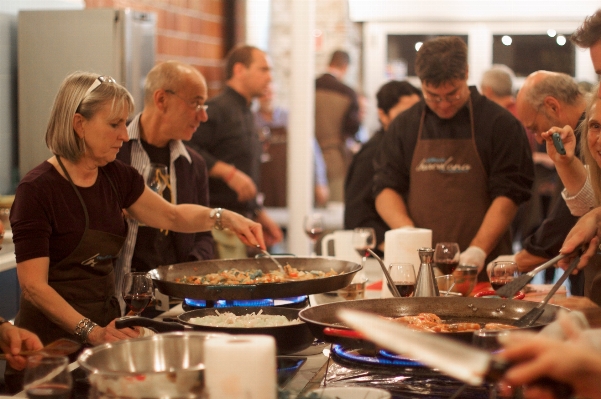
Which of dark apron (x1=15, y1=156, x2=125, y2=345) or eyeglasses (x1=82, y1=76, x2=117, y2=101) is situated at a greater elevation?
eyeglasses (x1=82, y1=76, x2=117, y2=101)

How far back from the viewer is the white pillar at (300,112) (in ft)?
21.5

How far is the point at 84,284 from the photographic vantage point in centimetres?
244

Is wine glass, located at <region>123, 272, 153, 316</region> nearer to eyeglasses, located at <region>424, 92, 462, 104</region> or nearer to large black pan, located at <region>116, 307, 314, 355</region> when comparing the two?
large black pan, located at <region>116, 307, 314, 355</region>

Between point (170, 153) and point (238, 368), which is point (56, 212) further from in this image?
point (238, 368)

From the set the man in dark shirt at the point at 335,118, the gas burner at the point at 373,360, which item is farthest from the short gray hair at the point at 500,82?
the gas burner at the point at 373,360

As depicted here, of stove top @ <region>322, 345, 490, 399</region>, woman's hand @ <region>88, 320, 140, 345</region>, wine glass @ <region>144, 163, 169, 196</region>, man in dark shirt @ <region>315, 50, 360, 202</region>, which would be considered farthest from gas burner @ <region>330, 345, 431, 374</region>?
man in dark shirt @ <region>315, 50, 360, 202</region>

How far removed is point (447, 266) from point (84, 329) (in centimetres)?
119

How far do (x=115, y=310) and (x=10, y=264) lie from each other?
1.11m

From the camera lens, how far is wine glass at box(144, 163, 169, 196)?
2.91m

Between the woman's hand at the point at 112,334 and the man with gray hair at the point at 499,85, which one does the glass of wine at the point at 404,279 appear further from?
the man with gray hair at the point at 499,85

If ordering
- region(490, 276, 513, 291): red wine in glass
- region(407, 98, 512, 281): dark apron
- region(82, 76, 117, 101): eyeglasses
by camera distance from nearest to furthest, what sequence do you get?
region(490, 276, 513, 291): red wine in glass, region(82, 76, 117, 101): eyeglasses, region(407, 98, 512, 281): dark apron

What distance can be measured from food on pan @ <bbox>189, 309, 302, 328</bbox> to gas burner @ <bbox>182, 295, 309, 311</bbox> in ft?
0.65

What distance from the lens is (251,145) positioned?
5391 millimetres

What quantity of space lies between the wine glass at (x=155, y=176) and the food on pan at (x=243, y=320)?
108 cm
